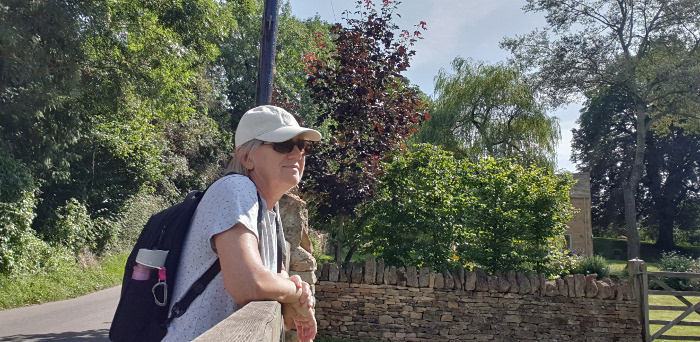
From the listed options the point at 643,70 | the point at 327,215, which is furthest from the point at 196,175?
the point at 643,70

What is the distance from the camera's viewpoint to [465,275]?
33.3 ft

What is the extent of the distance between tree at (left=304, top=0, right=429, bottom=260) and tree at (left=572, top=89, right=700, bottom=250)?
1704 inches

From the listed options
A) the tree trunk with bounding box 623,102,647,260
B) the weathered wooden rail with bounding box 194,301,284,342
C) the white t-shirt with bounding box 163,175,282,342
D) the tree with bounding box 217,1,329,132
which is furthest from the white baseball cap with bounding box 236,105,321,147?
the tree trunk with bounding box 623,102,647,260

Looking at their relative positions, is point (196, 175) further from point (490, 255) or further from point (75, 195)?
point (490, 255)

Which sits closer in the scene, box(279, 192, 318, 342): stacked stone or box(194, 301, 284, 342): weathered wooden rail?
box(194, 301, 284, 342): weathered wooden rail

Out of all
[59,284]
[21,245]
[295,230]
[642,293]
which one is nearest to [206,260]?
[295,230]

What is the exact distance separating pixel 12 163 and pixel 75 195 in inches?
226

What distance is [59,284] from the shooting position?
13500 mm

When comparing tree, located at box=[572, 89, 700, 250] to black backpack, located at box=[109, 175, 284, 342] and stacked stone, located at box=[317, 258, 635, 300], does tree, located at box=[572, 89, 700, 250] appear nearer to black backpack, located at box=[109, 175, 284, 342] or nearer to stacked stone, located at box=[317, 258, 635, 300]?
stacked stone, located at box=[317, 258, 635, 300]

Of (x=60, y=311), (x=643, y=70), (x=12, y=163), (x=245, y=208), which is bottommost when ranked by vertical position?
(x=60, y=311)

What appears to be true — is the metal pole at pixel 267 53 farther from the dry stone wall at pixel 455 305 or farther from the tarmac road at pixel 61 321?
the tarmac road at pixel 61 321

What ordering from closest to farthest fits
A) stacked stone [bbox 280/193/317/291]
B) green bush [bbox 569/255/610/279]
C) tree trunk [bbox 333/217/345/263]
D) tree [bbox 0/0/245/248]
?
stacked stone [bbox 280/193/317/291]
tree trunk [bbox 333/217/345/263]
tree [bbox 0/0/245/248]
green bush [bbox 569/255/610/279]

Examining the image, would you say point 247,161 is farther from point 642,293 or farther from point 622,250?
point 622,250

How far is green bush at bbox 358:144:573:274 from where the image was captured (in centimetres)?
1051
